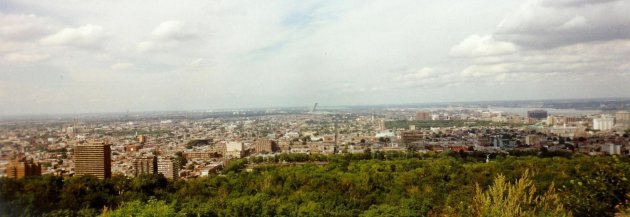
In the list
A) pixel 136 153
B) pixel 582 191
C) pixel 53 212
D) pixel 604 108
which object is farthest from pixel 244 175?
pixel 604 108

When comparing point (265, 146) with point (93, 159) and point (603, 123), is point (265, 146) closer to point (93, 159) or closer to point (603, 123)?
point (93, 159)

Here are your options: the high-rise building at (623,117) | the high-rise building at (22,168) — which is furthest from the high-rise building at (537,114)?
the high-rise building at (22,168)

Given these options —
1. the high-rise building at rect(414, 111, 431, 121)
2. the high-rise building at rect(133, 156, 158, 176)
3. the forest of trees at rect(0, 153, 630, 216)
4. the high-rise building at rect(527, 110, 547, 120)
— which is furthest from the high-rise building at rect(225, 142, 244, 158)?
the high-rise building at rect(527, 110, 547, 120)

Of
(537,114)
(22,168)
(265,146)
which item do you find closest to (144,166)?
(22,168)

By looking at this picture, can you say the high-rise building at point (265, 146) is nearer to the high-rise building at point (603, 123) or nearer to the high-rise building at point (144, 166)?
the high-rise building at point (144, 166)

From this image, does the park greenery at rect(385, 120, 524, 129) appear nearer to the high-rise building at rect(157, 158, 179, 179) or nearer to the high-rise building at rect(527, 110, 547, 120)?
the high-rise building at rect(527, 110, 547, 120)

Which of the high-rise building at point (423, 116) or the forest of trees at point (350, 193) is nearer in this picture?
the forest of trees at point (350, 193)
